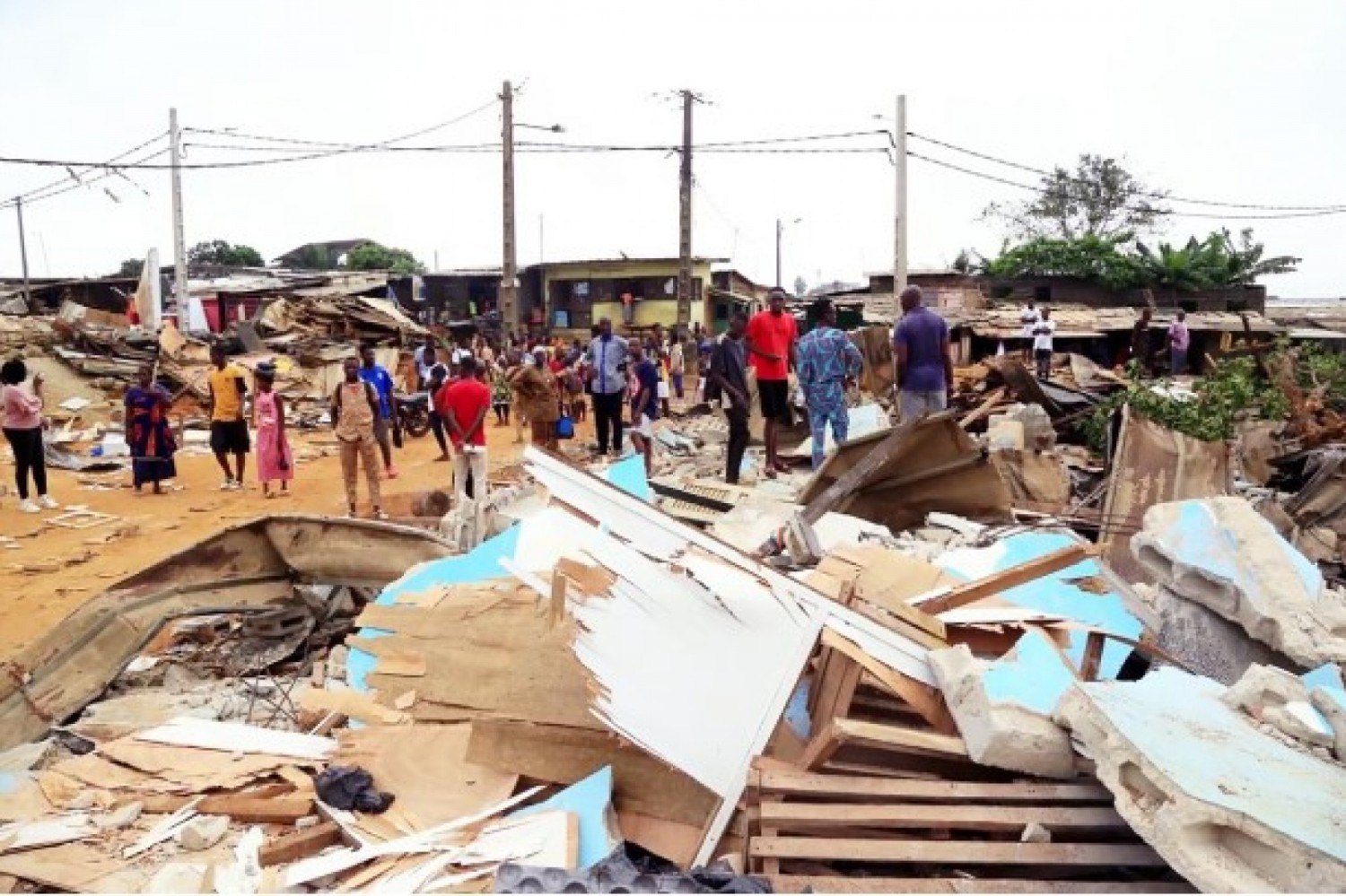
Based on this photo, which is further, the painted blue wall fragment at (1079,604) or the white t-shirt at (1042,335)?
the white t-shirt at (1042,335)

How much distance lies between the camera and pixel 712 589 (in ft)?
10.6

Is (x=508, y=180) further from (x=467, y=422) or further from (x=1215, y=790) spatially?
(x=1215, y=790)

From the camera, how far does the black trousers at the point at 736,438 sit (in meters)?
9.09

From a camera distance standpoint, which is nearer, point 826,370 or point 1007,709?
point 1007,709

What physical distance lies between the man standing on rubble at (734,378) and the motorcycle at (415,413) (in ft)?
26.4

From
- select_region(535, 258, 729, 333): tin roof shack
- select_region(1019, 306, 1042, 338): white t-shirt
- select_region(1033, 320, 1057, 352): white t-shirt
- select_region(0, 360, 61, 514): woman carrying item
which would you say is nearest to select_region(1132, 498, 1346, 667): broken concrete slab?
select_region(0, 360, 61, 514): woman carrying item

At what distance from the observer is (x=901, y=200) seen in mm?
18594

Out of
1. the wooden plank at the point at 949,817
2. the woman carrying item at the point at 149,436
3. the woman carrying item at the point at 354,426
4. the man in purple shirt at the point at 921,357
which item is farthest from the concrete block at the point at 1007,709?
the woman carrying item at the point at 149,436

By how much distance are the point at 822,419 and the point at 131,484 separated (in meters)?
8.58

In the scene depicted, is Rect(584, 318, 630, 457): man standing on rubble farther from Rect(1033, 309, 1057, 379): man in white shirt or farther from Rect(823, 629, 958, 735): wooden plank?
→ Rect(1033, 309, 1057, 379): man in white shirt

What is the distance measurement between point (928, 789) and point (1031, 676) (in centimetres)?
63

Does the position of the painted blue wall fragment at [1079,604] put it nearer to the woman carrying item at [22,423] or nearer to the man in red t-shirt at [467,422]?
the man in red t-shirt at [467,422]

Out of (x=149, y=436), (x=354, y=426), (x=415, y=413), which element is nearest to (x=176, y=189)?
(x=415, y=413)

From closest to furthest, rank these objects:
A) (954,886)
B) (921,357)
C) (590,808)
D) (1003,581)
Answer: (954,886), (590,808), (1003,581), (921,357)
